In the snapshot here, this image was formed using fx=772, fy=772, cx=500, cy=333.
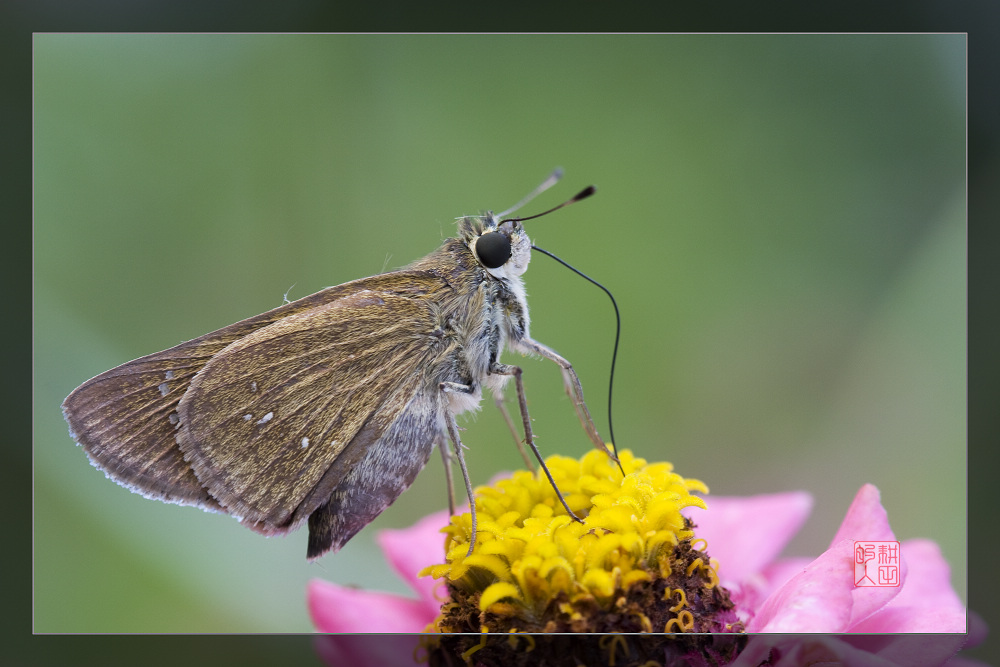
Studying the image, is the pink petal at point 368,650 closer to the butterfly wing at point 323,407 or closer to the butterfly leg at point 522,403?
the butterfly wing at point 323,407

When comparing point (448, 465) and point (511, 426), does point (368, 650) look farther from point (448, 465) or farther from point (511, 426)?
point (511, 426)

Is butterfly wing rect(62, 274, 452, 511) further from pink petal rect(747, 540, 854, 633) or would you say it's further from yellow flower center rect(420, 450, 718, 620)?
pink petal rect(747, 540, 854, 633)

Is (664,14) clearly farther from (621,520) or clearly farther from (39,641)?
(39,641)

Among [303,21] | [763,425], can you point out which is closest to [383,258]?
[303,21]

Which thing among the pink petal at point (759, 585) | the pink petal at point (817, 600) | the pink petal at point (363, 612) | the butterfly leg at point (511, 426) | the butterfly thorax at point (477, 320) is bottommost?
the pink petal at point (363, 612)

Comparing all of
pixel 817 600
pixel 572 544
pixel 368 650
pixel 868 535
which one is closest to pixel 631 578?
pixel 572 544

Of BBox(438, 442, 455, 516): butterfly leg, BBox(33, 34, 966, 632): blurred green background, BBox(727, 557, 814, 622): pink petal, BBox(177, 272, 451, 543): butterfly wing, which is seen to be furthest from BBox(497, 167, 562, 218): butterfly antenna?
BBox(727, 557, 814, 622): pink petal

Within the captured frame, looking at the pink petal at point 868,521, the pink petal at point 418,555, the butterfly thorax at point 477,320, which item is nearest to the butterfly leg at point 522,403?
the butterfly thorax at point 477,320
